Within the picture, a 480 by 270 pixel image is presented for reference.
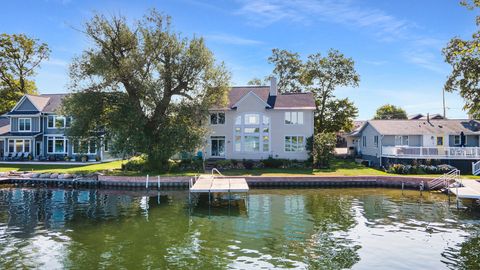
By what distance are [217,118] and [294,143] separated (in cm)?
950

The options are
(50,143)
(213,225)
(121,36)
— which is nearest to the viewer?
(213,225)

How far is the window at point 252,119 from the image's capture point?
4097cm

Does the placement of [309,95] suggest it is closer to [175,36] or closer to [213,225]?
[175,36]

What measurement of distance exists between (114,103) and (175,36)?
8.86 m

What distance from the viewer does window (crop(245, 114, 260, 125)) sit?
1613 inches

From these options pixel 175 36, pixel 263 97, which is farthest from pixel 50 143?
pixel 263 97

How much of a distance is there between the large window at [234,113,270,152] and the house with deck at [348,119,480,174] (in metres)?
12.6

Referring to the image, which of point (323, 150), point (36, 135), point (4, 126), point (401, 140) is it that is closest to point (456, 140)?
point (401, 140)

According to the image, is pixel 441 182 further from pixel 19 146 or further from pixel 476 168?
pixel 19 146

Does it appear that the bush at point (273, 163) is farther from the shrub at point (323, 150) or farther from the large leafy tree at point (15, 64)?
the large leafy tree at point (15, 64)

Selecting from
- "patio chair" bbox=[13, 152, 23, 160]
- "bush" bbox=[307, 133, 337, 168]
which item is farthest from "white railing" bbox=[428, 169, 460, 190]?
"patio chair" bbox=[13, 152, 23, 160]

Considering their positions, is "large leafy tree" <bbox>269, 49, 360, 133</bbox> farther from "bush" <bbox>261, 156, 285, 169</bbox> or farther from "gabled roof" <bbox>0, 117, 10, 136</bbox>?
"gabled roof" <bbox>0, 117, 10, 136</bbox>

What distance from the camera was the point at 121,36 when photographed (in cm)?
3400

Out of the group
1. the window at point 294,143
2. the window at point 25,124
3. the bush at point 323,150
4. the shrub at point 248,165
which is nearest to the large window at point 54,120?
the window at point 25,124
